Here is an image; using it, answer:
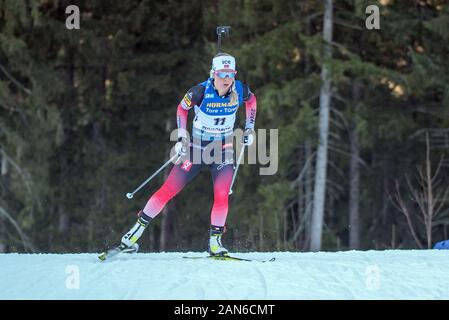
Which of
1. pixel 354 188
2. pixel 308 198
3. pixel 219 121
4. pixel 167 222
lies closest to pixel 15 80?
pixel 167 222

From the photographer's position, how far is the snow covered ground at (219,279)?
5.24 m

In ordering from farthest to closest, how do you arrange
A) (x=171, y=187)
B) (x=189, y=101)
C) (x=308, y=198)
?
(x=308, y=198) < (x=171, y=187) < (x=189, y=101)

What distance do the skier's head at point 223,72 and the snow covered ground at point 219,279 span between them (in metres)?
1.96

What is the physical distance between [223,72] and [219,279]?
97.0 inches

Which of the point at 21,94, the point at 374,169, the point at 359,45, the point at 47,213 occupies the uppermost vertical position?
the point at 359,45

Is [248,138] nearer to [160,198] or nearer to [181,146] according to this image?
[181,146]

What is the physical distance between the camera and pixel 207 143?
7.43 meters

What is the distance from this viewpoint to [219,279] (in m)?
5.73

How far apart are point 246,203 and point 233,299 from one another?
42.2ft

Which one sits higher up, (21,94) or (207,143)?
(21,94)

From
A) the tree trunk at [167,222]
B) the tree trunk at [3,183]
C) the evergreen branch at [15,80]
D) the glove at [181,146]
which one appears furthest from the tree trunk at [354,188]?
the glove at [181,146]

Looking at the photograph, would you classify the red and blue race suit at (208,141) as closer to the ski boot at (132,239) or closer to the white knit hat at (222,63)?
the ski boot at (132,239)

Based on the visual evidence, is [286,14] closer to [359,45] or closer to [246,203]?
[359,45]
